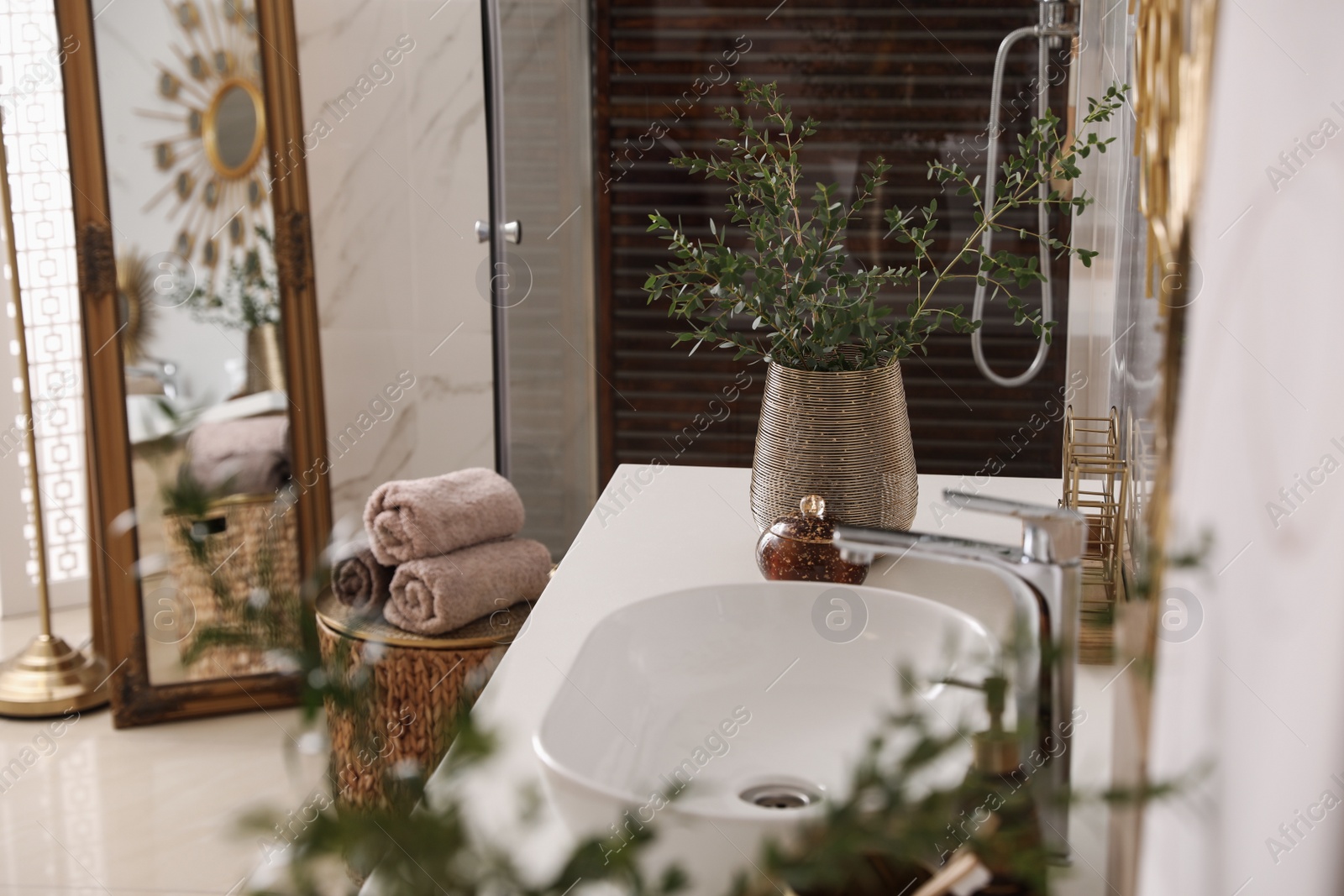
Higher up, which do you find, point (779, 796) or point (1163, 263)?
point (1163, 263)

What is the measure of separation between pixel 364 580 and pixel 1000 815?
1.35 m

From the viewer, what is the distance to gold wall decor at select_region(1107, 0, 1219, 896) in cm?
54

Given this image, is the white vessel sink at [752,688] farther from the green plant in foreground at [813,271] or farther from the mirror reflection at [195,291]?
the mirror reflection at [195,291]

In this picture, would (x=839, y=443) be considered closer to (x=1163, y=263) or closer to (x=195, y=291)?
(x=1163, y=263)

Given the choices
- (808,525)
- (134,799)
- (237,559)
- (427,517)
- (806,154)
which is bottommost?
(134,799)

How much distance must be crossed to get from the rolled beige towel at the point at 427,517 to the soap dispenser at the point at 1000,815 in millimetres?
1102

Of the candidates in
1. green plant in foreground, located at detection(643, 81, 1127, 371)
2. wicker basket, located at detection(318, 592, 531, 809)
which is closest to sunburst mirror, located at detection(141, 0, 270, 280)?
wicker basket, located at detection(318, 592, 531, 809)

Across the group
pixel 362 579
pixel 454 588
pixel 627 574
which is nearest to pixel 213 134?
→ pixel 362 579

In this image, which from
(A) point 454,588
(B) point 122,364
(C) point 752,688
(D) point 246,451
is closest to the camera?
(C) point 752,688

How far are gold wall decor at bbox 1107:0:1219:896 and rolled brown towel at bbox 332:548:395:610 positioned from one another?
119cm

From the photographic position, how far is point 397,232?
8.48 feet

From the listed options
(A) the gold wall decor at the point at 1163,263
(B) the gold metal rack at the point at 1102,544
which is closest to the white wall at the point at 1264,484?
(A) the gold wall decor at the point at 1163,263

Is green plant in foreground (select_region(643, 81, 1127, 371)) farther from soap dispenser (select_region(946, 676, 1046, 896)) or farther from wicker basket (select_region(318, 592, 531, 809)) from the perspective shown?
wicker basket (select_region(318, 592, 531, 809))

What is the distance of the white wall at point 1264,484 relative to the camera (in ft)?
1.18
